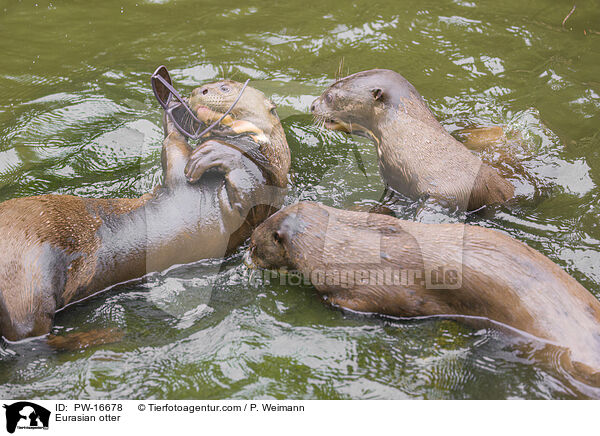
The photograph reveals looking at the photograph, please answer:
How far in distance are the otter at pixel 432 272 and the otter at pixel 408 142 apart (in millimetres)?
670

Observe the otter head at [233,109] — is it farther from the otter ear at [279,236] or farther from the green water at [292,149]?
the otter ear at [279,236]

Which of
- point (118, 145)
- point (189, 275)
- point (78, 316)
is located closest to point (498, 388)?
A: point (189, 275)

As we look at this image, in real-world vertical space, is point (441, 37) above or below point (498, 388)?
above

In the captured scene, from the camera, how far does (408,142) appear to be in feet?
14.4

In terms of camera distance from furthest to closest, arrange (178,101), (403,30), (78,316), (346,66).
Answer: (403,30) → (346,66) → (178,101) → (78,316)

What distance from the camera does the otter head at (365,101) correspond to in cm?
452

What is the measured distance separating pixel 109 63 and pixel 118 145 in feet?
4.81

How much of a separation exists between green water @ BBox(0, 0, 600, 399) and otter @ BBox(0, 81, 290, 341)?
17 cm

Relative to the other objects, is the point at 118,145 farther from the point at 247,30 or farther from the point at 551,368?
the point at 551,368

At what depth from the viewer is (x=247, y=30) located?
653cm

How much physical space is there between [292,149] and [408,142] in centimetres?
112

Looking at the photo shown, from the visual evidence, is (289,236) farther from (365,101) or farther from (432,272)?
(365,101)

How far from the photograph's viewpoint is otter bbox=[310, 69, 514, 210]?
4172mm
